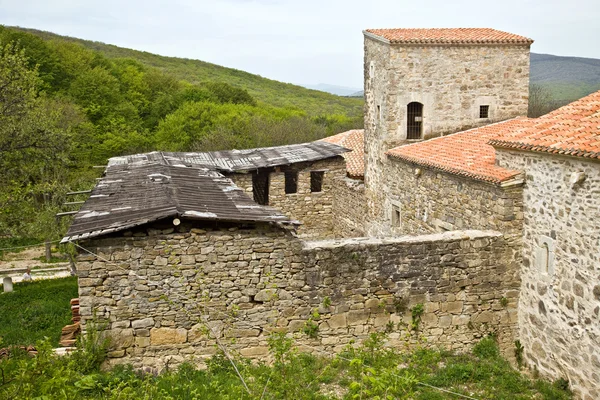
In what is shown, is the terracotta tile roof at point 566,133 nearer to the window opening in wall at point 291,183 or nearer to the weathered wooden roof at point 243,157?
the weathered wooden roof at point 243,157

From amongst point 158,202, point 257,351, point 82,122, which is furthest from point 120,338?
point 82,122

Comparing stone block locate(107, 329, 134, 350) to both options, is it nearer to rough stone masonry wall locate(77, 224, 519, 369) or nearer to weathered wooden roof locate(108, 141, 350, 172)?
rough stone masonry wall locate(77, 224, 519, 369)

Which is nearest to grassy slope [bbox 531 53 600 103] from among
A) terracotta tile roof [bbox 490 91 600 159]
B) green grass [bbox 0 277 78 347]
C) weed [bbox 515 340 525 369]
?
terracotta tile roof [bbox 490 91 600 159]

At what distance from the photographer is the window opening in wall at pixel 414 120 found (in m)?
15.8

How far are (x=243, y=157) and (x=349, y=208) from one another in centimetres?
368

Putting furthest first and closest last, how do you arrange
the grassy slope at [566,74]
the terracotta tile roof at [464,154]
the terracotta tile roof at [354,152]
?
1. the grassy slope at [566,74]
2. the terracotta tile roof at [354,152]
3. the terracotta tile roof at [464,154]

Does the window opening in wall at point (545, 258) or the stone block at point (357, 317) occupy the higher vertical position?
the window opening in wall at point (545, 258)

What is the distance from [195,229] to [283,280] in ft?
5.21

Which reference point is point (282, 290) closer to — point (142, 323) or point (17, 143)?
point (142, 323)

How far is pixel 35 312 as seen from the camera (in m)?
12.8

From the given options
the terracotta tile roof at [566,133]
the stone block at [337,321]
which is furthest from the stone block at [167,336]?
the terracotta tile roof at [566,133]

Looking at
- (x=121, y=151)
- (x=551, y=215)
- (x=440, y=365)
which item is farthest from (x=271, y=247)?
(x=121, y=151)

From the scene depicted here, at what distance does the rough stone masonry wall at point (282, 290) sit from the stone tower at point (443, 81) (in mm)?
6220

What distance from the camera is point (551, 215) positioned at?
889 cm
